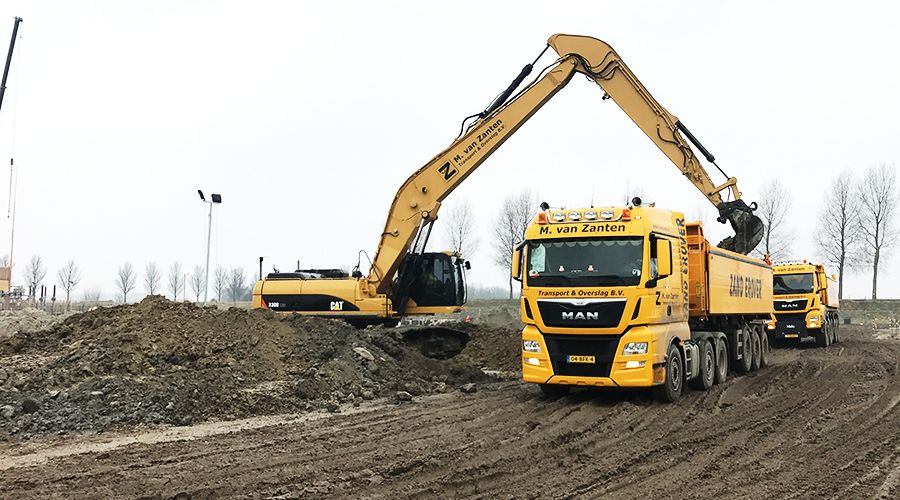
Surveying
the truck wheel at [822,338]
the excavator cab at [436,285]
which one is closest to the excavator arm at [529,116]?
the excavator cab at [436,285]

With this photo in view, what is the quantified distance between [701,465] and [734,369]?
9955mm

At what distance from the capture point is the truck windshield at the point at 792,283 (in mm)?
25969

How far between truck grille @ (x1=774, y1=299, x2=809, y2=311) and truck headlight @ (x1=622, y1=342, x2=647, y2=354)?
689 inches

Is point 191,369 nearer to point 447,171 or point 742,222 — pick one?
point 447,171

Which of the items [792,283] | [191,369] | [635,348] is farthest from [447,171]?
[792,283]

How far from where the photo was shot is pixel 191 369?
1259 cm

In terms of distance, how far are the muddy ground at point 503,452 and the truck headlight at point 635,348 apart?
85 cm

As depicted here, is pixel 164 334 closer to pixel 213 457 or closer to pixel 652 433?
pixel 213 457

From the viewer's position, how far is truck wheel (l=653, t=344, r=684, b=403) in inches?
466

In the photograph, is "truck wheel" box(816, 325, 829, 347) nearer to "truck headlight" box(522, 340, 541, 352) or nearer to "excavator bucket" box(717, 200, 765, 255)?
"excavator bucket" box(717, 200, 765, 255)

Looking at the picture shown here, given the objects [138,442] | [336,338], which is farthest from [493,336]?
[138,442]

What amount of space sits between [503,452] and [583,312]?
3.84 m

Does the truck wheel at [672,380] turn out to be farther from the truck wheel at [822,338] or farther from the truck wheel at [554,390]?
the truck wheel at [822,338]

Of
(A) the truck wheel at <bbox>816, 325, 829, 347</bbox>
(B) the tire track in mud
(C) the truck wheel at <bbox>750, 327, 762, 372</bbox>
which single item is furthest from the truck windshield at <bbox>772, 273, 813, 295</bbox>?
(B) the tire track in mud
